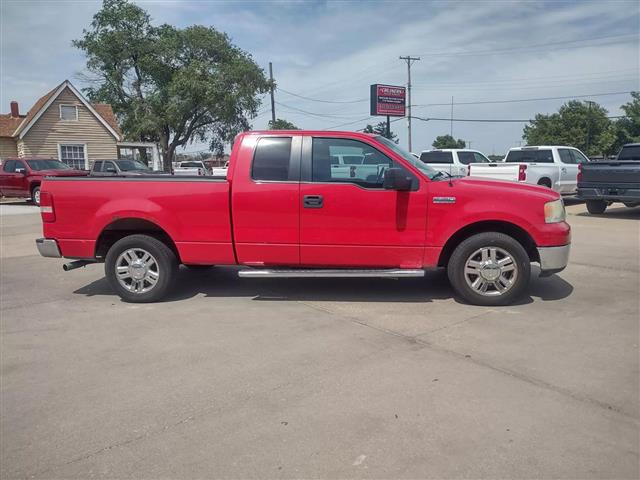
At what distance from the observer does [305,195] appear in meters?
5.69

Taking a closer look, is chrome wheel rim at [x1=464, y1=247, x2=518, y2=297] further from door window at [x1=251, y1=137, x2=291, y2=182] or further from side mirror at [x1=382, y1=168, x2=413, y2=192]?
door window at [x1=251, y1=137, x2=291, y2=182]

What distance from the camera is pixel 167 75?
42219mm

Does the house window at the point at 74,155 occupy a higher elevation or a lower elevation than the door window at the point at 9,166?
higher

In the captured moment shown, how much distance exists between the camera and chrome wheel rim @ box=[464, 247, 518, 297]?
5598mm

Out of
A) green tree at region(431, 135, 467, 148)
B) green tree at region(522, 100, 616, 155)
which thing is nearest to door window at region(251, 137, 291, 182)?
green tree at region(522, 100, 616, 155)

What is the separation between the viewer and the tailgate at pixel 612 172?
1265 cm

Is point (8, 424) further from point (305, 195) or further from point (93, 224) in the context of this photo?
point (305, 195)

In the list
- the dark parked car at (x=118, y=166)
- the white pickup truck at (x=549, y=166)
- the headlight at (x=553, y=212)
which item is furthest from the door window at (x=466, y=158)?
the headlight at (x=553, y=212)

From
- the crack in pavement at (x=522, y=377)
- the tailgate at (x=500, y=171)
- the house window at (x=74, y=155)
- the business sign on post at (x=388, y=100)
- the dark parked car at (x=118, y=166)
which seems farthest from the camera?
the business sign on post at (x=388, y=100)

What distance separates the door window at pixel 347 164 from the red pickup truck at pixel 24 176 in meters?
17.8

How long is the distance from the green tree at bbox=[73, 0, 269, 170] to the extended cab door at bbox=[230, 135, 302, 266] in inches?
1402

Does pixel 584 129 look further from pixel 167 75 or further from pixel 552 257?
pixel 552 257

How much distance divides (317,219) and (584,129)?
174 ft

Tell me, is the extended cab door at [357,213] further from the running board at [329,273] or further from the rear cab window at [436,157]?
the rear cab window at [436,157]
